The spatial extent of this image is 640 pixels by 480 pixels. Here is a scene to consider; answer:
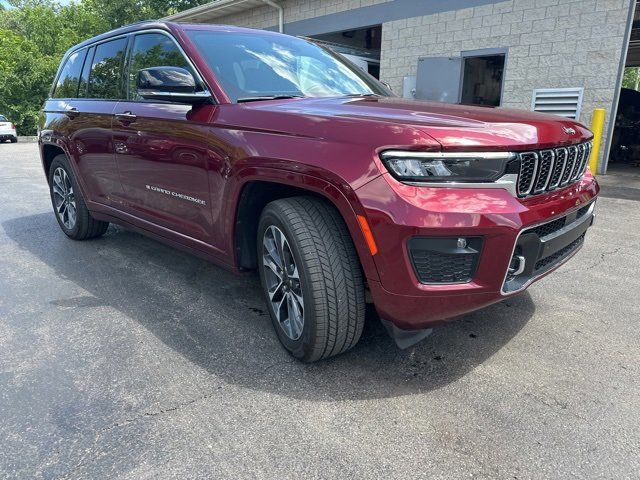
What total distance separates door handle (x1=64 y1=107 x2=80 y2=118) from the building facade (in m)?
8.50

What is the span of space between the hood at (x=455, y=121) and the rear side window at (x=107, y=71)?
1784 mm

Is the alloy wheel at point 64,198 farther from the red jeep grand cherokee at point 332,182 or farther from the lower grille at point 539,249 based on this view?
the lower grille at point 539,249

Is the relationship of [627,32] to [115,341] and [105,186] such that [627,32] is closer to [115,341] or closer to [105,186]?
[105,186]

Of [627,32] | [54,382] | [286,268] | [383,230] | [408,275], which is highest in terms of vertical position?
[627,32]

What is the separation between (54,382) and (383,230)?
185 cm

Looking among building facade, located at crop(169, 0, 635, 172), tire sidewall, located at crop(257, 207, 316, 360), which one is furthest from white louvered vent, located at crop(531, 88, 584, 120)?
tire sidewall, located at crop(257, 207, 316, 360)

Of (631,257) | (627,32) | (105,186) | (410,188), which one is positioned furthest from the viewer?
(627,32)

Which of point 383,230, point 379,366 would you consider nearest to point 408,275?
point 383,230

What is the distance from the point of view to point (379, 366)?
250 centimetres

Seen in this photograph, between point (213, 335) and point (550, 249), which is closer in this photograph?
point (550, 249)

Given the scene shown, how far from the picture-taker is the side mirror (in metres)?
2.74

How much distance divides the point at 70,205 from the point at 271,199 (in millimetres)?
2989

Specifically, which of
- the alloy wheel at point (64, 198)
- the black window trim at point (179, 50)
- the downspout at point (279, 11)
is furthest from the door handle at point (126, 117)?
the downspout at point (279, 11)

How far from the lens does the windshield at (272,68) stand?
2.89m
